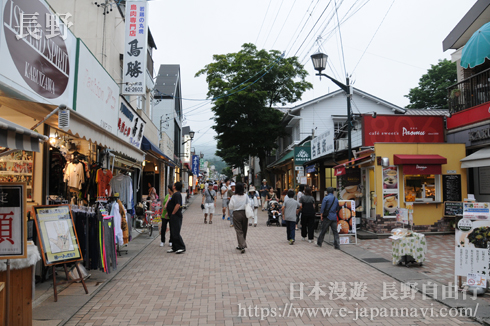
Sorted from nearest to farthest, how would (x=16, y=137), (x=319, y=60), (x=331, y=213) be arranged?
(x=16, y=137) < (x=331, y=213) < (x=319, y=60)

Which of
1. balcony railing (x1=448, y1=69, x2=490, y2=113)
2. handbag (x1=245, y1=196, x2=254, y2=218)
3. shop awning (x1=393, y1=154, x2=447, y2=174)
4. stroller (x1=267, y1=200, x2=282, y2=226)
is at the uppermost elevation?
balcony railing (x1=448, y1=69, x2=490, y2=113)

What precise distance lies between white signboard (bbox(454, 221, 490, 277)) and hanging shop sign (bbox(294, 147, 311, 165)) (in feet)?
49.6

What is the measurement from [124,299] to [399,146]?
34.1ft

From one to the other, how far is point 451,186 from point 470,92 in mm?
3453

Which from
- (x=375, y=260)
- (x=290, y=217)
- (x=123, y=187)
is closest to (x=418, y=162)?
(x=290, y=217)

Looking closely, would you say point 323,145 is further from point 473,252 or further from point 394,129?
point 473,252

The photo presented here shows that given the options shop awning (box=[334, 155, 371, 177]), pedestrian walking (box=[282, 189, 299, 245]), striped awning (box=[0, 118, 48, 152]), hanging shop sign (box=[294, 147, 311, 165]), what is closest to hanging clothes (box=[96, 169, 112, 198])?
striped awning (box=[0, 118, 48, 152])

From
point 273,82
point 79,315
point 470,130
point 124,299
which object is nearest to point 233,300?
point 124,299

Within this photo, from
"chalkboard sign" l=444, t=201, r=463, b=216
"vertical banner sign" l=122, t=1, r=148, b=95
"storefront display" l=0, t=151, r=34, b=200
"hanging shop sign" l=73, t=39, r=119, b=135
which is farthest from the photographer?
"vertical banner sign" l=122, t=1, r=148, b=95

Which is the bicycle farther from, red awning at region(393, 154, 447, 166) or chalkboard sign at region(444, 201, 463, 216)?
chalkboard sign at region(444, 201, 463, 216)

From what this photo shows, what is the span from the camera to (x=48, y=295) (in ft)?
19.7

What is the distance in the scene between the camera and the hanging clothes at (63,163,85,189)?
27.2 feet

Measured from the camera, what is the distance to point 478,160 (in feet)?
39.2

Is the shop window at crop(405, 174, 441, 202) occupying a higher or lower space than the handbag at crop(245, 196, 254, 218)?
higher
